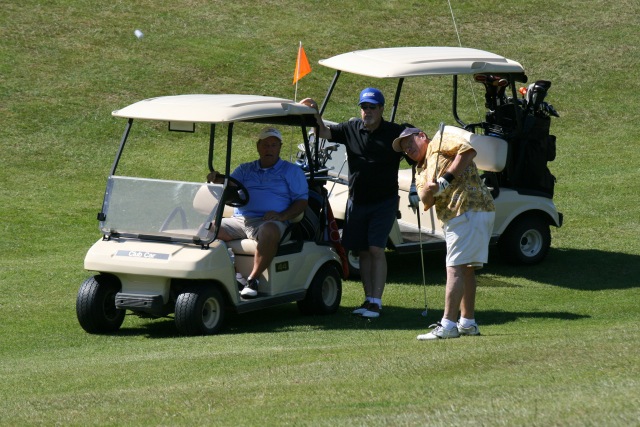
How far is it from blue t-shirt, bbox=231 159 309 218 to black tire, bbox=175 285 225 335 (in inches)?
33.0

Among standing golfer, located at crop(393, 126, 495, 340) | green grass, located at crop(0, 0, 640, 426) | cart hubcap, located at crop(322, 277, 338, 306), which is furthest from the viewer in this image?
cart hubcap, located at crop(322, 277, 338, 306)

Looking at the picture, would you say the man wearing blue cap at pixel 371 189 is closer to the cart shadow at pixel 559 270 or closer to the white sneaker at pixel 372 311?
the white sneaker at pixel 372 311

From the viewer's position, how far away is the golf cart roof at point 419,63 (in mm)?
10531

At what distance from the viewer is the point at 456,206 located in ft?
25.8

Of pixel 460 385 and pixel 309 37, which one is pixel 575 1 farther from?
pixel 460 385

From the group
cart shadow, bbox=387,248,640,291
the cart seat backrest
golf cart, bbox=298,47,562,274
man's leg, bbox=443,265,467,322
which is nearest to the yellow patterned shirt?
man's leg, bbox=443,265,467,322

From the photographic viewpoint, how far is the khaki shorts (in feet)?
29.8

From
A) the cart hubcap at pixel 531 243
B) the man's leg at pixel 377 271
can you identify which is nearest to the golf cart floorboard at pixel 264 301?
the man's leg at pixel 377 271

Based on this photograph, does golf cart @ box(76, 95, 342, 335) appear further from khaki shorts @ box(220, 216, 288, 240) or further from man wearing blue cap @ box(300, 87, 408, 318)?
man wearing blue cap @ box(300, 87, 408, 318)

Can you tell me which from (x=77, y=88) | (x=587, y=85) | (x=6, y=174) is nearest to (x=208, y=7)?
(x=77, y=88)

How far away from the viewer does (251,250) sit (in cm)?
899

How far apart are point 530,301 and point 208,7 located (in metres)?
17.0

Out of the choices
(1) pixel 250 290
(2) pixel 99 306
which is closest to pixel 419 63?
(1) pixel 250 290

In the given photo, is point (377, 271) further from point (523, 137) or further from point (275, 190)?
point (523, 137)
